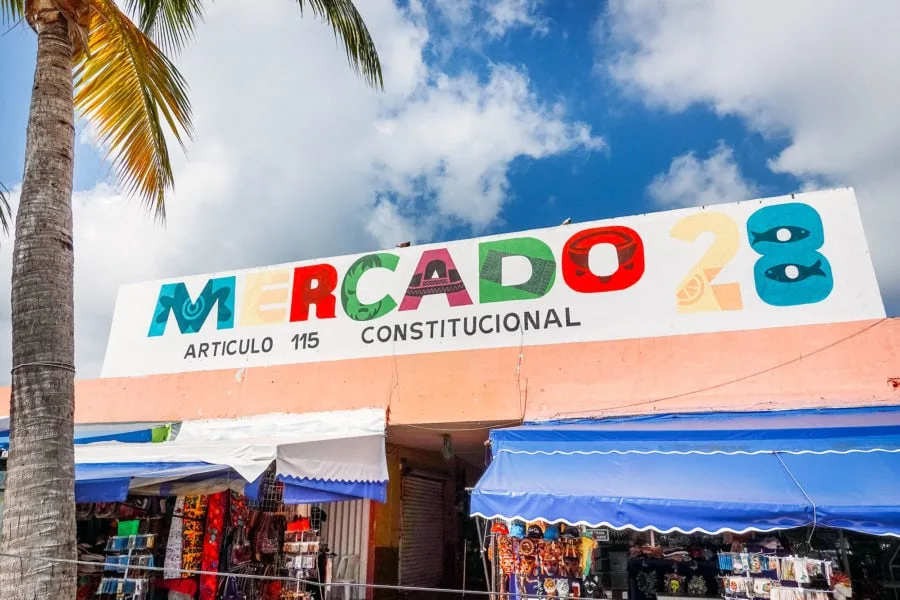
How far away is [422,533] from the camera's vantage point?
13094 mm

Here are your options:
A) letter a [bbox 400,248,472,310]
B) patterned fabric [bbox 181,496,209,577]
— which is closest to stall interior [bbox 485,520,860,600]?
letter a [bbox 400,248,472,310]

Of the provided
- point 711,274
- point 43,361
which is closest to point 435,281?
point 711,274

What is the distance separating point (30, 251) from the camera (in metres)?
4.60

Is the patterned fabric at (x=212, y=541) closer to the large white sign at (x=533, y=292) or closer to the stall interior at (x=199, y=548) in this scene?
the stall interior at (x=199, y=548)

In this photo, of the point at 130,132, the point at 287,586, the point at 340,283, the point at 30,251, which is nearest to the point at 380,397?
the point at 340,283

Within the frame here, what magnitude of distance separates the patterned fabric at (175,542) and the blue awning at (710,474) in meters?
4.33

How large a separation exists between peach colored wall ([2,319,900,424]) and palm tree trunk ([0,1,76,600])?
5.33 meters

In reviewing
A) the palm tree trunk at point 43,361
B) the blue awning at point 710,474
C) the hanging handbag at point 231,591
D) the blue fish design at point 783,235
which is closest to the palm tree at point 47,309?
the palm tree trunk at point 43,361

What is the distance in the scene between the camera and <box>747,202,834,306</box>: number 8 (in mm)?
8188

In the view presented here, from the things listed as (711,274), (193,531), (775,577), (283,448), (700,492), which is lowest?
(775,577)

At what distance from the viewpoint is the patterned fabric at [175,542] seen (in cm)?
825

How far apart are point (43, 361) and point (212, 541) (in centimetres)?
516

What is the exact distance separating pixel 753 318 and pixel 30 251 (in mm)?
7850

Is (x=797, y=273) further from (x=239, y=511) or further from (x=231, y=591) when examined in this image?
(x=231, y=591)
